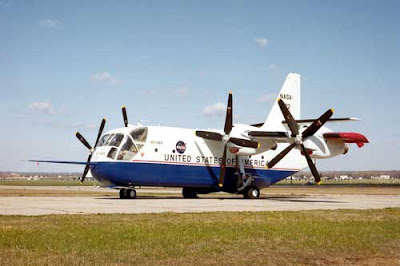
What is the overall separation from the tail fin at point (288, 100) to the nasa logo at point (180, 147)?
684cm

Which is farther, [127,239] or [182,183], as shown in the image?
[182,183]

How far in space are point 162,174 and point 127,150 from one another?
3363 millimetres

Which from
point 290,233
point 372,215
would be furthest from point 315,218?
point 290,233

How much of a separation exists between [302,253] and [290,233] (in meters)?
2.97

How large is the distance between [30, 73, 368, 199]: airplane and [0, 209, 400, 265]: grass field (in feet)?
53.3

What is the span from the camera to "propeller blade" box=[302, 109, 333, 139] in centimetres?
3341

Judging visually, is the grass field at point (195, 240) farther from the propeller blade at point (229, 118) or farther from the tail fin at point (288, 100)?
the tail fin at point (288, 100)

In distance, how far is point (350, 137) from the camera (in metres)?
37.9

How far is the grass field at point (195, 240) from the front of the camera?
11.2 meters

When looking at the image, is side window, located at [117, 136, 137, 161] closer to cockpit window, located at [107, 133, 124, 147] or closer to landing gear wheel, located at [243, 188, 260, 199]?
cockpit window, located at [107, 133, 124, 147]

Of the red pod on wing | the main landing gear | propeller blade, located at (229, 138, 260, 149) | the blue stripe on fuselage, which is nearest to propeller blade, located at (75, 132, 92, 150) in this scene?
the blue stripe on fuselage

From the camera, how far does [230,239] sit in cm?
1380

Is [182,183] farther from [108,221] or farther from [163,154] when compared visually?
[108,221]

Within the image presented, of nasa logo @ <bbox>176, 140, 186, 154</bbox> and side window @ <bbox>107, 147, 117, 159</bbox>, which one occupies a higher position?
nasa logo @ <bbox>176, 140, 186, 154</bbox>
